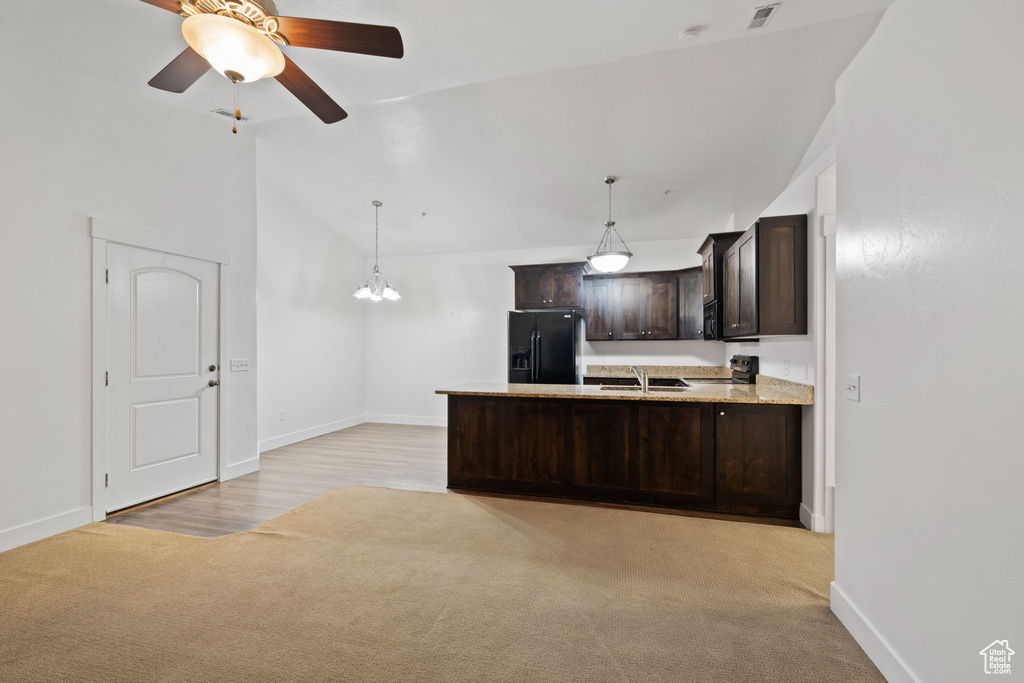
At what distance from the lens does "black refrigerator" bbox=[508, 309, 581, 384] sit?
6.03m

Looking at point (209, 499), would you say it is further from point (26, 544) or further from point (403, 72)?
point (403, 72)

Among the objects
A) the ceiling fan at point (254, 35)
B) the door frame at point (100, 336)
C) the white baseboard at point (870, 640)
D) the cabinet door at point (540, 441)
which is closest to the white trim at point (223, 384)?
the door frame at point (100, 336)

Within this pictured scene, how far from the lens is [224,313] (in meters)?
4.20

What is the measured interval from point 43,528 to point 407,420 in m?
4.58

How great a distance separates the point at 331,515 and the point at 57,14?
11.0 feet

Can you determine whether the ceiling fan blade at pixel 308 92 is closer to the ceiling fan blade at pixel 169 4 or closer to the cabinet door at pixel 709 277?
the ceiling fan blade at pixel 169 4

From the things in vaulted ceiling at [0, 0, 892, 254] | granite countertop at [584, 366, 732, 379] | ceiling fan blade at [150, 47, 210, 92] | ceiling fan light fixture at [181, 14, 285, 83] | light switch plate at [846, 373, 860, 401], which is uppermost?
vaulted ceiling at [0, 0, 892, 254]

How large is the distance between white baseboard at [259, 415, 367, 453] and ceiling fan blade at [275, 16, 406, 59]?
4.75 meters

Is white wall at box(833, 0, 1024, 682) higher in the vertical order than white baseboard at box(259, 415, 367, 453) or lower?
higher

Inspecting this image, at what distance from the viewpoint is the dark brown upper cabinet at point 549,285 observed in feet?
20.3

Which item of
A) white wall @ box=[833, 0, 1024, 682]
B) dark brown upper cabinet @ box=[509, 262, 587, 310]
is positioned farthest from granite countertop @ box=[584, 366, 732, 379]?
white wall @ box=[833, 0, 1024, 682]

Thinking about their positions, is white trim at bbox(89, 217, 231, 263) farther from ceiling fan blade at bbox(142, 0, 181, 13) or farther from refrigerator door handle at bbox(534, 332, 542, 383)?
refrigerator door handle at bbox(534, 332, 542, 383)

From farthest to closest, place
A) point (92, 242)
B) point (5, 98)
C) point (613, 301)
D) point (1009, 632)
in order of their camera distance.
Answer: point (613, 301) < point (92, 242) < point (5, 98) < point (1009, 632)

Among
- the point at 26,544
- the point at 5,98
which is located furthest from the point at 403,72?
the point at 26,544
